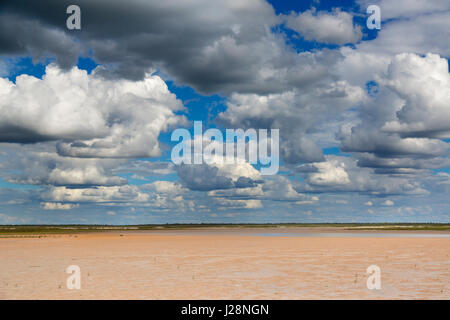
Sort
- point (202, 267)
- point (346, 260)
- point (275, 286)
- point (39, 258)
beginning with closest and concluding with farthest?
1. point (275, 286)
2. point (202, 267)
3. point (346, 260)
4. point (39, 258)

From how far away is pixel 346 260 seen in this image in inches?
1457
